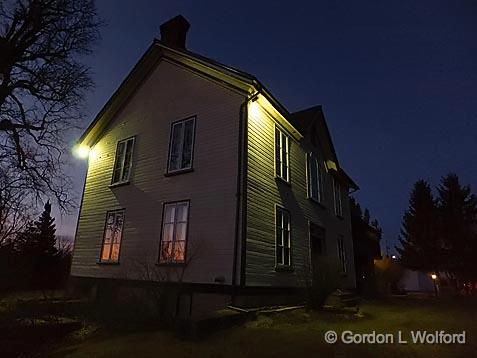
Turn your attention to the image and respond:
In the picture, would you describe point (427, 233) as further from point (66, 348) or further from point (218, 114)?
point (66, 348)

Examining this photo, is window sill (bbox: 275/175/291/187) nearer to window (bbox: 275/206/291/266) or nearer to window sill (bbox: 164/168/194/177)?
Result: window (bbox: 275/206/291/266)

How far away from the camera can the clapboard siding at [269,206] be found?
9.87 meters

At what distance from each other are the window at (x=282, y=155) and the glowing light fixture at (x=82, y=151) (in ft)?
31.0

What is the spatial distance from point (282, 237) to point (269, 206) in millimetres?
1343

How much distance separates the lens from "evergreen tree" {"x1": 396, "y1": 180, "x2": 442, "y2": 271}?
107 feet

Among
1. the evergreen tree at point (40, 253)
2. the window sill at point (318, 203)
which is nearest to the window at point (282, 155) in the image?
the window sill at point (318, 203)

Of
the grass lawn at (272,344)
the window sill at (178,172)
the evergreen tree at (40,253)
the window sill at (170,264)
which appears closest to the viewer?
the grass lawn at (272,344)

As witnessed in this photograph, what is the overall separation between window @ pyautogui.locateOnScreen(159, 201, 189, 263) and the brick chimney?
745cm

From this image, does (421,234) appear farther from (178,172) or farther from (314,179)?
(178,172)

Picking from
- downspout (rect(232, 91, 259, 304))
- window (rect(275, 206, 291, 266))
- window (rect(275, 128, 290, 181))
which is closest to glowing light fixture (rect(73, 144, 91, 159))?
downspout (rect(232, 91, 259, 304))

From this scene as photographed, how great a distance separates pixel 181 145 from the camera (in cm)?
1195

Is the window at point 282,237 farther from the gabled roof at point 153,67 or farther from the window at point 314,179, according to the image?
the gabled roof at point 153,67

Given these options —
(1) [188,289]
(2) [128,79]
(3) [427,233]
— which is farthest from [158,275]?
(3) [427,233]

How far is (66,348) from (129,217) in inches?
250
